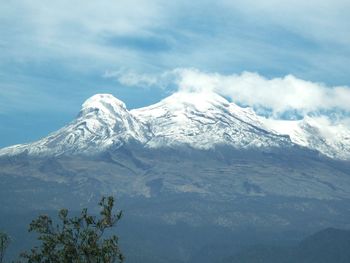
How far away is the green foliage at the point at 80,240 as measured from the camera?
7088 centimetres

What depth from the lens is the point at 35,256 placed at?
7388 cm

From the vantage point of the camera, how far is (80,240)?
2958 inches

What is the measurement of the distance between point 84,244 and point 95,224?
2.28m

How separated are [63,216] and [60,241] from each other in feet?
8.09

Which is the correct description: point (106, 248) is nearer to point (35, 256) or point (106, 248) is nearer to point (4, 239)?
point (35, 256)

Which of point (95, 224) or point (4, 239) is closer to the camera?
point (95, 224)

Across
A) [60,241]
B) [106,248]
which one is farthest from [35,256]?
[106,248]

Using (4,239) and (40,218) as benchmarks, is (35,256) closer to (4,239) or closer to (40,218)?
(40,218)

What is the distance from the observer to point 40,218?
243 feet

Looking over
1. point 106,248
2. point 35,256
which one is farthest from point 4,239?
point 106,248

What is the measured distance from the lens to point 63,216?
2931 inches

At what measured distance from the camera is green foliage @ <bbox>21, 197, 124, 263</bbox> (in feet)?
233

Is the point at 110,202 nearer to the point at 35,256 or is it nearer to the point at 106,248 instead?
the point at 106,248

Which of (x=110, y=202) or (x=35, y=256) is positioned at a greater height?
(x=110, y=202)
